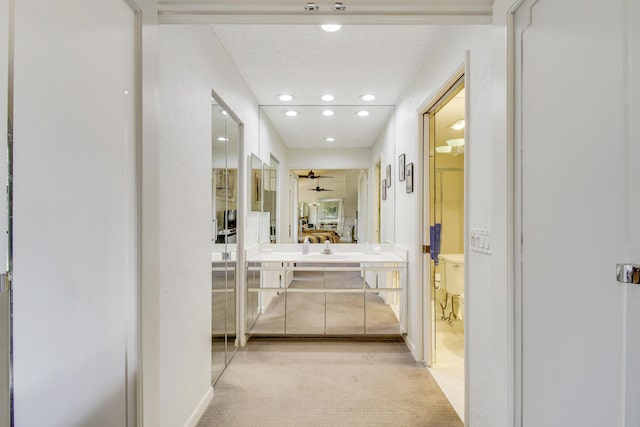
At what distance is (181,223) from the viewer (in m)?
1.67

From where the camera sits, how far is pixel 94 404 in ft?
2.81

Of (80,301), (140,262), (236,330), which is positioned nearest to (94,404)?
(80,301)

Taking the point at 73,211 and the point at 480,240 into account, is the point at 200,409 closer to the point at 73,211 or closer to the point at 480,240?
the point at 73,211

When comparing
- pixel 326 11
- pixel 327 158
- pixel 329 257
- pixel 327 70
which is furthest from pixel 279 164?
pixel 326 11

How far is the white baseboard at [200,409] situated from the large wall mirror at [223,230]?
0.18m

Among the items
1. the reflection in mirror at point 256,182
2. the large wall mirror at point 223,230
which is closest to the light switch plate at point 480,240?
the large wall mirror at point 223,230

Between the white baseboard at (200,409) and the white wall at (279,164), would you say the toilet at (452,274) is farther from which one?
the white baseboard at (200,409)

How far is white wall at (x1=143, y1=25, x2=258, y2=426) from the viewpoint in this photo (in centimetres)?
113

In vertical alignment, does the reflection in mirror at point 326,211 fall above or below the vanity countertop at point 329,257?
above

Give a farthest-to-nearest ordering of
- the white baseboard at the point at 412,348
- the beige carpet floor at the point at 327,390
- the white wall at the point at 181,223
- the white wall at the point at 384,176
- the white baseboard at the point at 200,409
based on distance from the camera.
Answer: the white wall at the point at 384,176 → the white baseboard at the point at 412,348 → the beige carpet floor at the point at 327,390 → the white baseboard at the point at 200,409 → the white wall at the point at 181,223

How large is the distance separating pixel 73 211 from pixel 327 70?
2327mm
